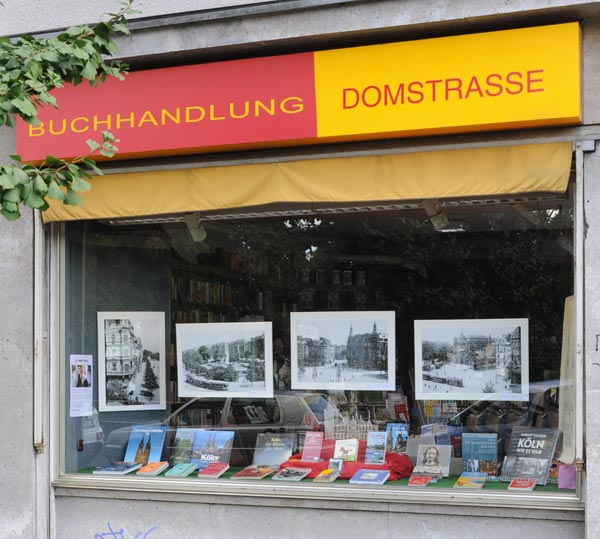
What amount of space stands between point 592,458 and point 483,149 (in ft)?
6.99

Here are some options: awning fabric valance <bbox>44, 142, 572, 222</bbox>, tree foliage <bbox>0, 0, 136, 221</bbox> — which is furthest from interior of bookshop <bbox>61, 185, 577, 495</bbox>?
tree foliage <bbox>0, 0, 136, 221</bbox>

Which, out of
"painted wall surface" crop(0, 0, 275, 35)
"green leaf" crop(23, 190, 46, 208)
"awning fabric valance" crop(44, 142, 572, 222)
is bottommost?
"green leaf" crop(23, 190, 46, 208)

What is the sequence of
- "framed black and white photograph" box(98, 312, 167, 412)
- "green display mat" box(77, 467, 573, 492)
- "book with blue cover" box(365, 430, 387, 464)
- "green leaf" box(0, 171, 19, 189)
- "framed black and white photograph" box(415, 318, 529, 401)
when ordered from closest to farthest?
"green leaf" box(0, 171, 19, 189), "green display mat" box(77, 467, 573, 492), "framed black and white photograph" box(415, 318, 529, 401), "book with blue cover" box(365, 430, 387, 464), "framed black and white photograph" box(98, 312, 167, 412)

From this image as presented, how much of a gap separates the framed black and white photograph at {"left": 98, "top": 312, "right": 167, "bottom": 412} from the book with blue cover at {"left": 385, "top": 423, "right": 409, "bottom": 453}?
187 cm

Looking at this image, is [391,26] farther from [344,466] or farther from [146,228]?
[344,466]

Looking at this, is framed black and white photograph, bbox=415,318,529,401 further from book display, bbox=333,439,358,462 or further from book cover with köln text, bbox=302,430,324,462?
book cover with köln text, bbox=302,430,324,462

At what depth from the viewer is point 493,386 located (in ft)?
20.9

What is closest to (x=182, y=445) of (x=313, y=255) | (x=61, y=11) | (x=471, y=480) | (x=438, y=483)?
(x=313, y=255)

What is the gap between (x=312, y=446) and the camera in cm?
682

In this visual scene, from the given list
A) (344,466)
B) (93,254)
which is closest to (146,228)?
(93,254)

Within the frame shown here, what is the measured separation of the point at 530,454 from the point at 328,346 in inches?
65.9

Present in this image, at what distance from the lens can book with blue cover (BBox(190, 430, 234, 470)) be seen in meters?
6.98

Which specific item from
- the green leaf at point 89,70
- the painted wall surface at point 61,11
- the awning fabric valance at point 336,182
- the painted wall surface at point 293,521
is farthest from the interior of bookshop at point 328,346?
the green leaf at point 89,70

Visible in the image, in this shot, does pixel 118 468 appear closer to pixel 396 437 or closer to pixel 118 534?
pixel 118 534
